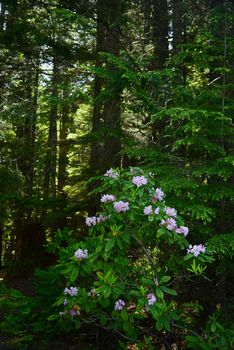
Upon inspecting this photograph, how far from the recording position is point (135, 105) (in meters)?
7.02

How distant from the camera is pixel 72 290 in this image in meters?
4.57

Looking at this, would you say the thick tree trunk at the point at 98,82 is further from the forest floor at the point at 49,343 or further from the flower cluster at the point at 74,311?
the flower cluster at the point at 74,311

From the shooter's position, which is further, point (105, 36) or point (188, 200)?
point (105, 36)

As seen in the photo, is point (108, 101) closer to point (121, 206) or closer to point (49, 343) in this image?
point (49, 343)

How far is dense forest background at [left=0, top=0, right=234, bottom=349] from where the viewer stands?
18.9 ft

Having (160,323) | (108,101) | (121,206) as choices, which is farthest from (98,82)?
(160,323)

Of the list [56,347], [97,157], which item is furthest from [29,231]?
[56,347]

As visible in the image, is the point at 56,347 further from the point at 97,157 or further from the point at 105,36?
the point at 105,36

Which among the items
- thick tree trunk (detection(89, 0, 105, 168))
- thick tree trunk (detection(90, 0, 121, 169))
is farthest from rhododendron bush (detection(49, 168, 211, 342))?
thick tree trunk (detection(89, 0, 105, 168))

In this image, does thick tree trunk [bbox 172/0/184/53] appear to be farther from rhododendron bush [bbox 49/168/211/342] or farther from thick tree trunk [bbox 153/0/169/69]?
rhododendron bush [bbox 49/168/211/342]

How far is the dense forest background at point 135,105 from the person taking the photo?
5.77 m

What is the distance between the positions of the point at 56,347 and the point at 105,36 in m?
8.05

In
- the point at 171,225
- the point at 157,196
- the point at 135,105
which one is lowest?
the point at 171,225

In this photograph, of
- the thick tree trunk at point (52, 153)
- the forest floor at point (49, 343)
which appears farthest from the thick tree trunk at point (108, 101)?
the forest floor at point (49, 343)
